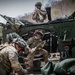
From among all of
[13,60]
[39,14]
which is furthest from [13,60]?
[39,14]

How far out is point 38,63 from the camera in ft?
21.0

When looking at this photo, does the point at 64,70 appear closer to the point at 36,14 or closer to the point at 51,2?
the point at 36,14

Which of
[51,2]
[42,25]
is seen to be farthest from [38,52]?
[51,2]

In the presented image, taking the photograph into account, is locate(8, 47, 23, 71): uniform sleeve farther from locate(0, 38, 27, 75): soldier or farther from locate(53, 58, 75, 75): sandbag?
locate(53, 58, 75, 75): sandbag

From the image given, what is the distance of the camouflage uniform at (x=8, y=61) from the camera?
3915 mm

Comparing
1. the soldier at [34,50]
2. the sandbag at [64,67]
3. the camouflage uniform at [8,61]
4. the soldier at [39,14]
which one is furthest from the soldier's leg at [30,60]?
the sandbag at [64,67]

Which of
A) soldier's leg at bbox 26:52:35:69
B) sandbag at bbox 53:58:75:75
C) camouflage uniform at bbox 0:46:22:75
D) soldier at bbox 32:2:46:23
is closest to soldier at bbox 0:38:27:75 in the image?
camouflage uniform at bbox 0:46:22:75

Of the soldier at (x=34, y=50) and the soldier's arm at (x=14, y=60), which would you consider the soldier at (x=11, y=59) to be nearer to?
the soldier's arm at (x=14, y=60)

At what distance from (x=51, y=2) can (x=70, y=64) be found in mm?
9519

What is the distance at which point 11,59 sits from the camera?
12.8 ft

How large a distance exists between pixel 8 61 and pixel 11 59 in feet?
0.50

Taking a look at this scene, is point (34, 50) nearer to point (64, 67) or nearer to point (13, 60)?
point (13, 60)

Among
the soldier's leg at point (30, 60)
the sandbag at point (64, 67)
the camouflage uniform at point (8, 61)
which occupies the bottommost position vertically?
the soldier's leg at point (30, 60)

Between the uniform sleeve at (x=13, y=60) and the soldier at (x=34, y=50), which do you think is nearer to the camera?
the uniform sleeve at (x=13, y=60)
